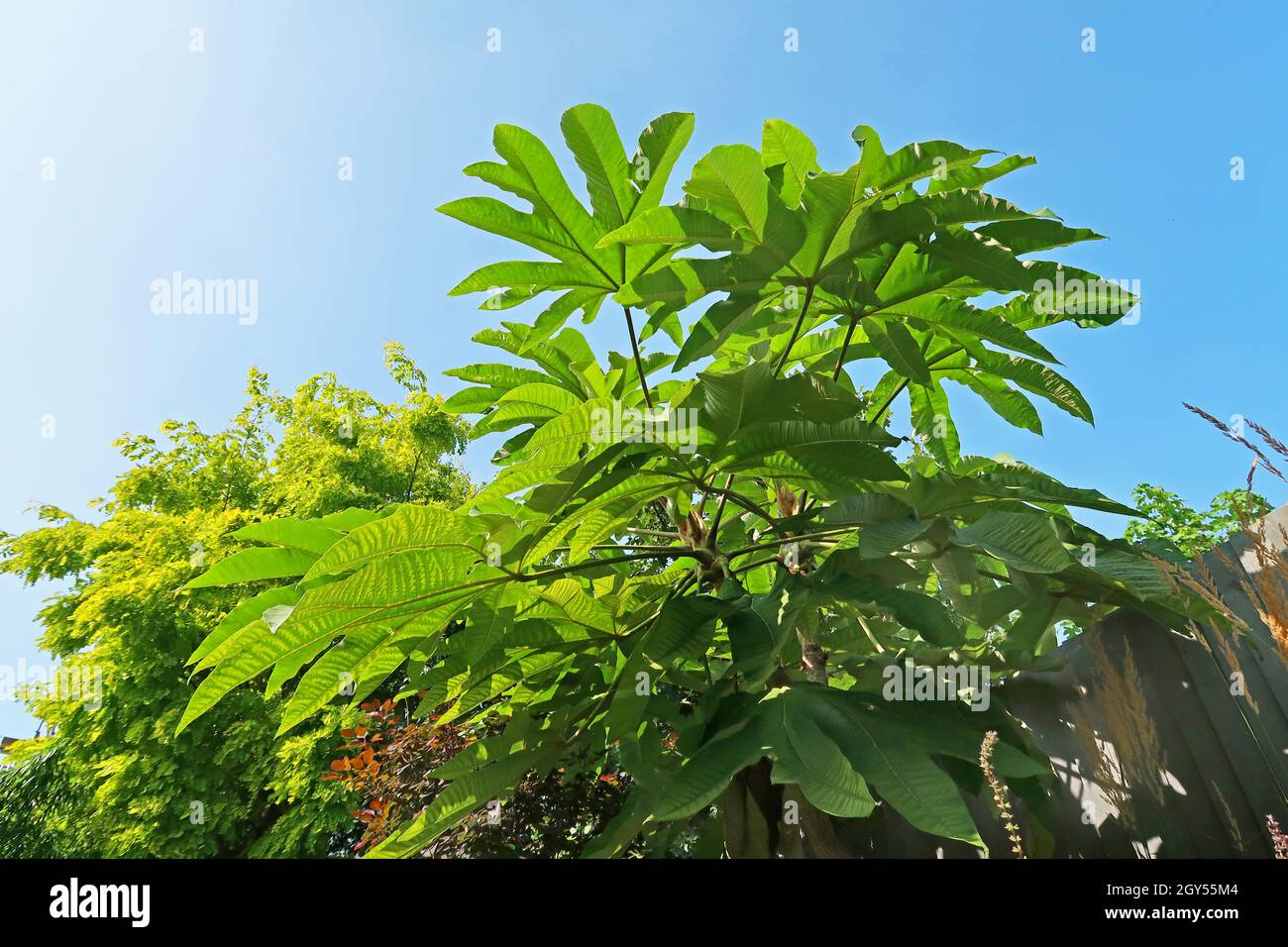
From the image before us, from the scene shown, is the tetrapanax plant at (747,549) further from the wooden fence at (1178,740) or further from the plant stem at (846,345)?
the wooden fence at (1178,740)

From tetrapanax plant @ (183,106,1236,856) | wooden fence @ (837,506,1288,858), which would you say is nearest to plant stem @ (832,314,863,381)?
tetrapanax plant @ (183,106,1236,856)

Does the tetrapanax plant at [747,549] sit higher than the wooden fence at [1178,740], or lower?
higher

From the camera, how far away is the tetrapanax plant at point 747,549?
1.63m

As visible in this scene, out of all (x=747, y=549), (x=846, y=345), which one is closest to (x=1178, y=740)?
(x=747, y=549)

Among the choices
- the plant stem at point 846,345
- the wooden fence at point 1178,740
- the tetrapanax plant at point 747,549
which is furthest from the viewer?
the plant stem at point 846,345

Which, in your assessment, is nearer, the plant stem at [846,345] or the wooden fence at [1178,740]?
the wooden fence at [1178,740]

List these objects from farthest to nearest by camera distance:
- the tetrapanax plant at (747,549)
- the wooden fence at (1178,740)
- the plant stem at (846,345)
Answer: the plant stem at (846,345), the wooden fence at (1178,740), the tetrapanax plant at (747,549)

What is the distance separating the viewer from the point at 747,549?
236 cm

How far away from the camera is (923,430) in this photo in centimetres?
285

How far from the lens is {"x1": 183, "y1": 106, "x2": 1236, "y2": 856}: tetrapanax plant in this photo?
1.63 metres

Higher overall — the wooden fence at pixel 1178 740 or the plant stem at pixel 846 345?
the plant stem at pixel 846 345

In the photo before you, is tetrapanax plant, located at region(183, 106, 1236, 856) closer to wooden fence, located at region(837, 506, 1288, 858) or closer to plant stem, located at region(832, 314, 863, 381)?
plant stem, located at region(832, 314, 863, 381)

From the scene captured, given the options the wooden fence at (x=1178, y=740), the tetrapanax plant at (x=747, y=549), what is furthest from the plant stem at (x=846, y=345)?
the wooden fence at (x=1178, y=740)

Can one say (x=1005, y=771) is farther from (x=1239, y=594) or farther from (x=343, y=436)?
(x=343, y=436)
